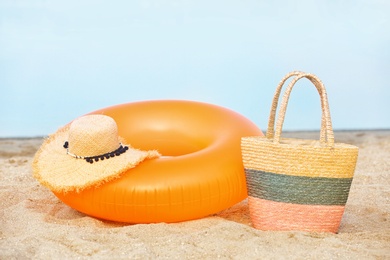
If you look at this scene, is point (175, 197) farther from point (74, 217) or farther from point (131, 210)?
point (74, 217)

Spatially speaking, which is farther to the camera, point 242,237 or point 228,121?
point 228,121

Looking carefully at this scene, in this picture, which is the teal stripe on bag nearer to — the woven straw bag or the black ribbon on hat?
the woven straw bag

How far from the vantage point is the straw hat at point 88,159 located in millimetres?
3254

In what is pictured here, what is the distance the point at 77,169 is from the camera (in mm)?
3326

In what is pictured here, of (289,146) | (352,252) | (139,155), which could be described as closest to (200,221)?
(139,155)

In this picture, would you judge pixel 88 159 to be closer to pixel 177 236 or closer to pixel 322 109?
pixel 177 236

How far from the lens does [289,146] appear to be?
2963 millimetres

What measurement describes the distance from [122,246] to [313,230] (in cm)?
97

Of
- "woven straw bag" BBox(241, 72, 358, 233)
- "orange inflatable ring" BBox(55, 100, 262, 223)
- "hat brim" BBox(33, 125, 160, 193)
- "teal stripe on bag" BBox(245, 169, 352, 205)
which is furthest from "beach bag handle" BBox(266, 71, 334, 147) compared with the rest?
"hat brim" BBox(33, 125, 160, 193)

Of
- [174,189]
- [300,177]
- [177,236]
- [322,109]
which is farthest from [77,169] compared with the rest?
[322,109]

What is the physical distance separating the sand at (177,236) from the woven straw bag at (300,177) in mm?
116

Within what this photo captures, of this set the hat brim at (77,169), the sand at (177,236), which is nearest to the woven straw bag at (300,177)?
the sand at (177,236)

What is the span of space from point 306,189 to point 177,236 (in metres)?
0.68

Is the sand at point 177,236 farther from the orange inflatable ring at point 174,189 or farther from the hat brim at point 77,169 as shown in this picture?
the hat brim at point 77,169
